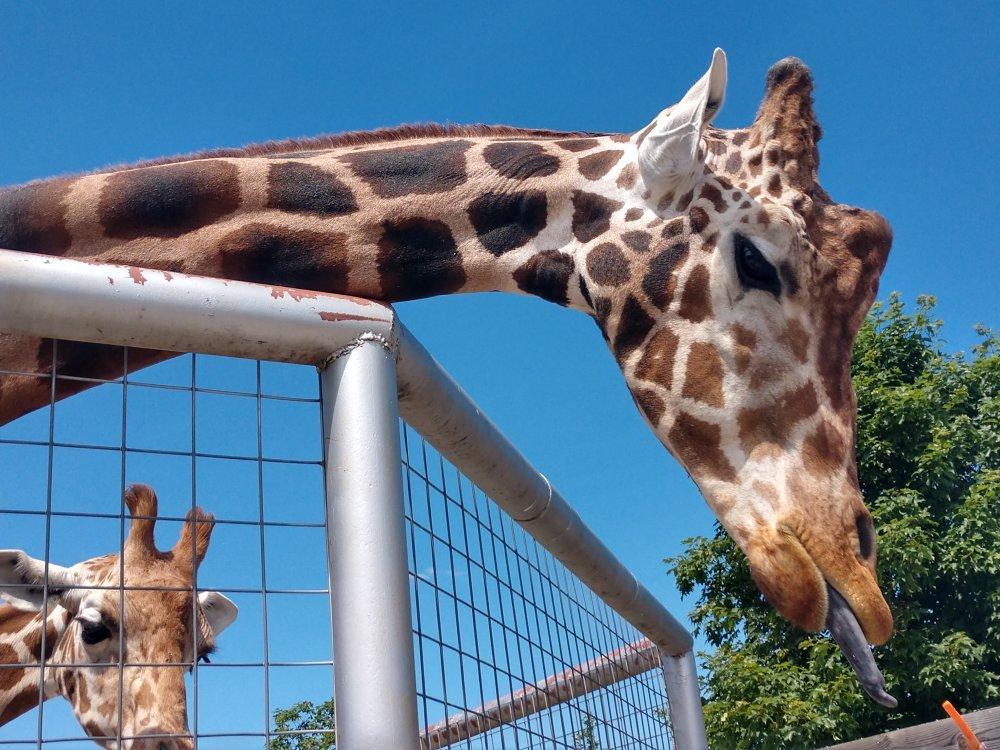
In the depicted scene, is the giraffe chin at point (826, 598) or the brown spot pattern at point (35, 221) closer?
the giraffe chin at point (826, 598)

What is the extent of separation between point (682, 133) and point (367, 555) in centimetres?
150

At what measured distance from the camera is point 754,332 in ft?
7.98

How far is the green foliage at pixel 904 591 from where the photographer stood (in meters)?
12.7

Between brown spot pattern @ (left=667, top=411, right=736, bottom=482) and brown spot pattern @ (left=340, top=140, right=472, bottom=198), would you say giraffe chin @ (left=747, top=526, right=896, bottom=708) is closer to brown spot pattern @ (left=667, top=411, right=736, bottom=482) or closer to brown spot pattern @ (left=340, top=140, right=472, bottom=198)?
brown spot pattern @ (left=667, top=411, right=736, bottom=482)

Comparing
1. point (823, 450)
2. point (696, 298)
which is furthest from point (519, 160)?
point (823, 450)

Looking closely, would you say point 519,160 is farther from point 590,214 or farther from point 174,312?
point 174,312

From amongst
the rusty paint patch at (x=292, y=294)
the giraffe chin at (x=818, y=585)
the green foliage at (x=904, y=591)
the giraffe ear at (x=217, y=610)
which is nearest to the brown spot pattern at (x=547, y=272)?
the giraffe chin at (x=818, y=585)

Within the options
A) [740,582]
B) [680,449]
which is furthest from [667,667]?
[740,582]

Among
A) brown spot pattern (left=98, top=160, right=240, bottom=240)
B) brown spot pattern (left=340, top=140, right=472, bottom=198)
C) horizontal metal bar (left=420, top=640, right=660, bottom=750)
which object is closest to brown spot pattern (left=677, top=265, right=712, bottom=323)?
brown spot pattern (left=340, top=140, right=472, bottom=198)

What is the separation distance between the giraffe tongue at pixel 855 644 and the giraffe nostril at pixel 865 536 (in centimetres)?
15

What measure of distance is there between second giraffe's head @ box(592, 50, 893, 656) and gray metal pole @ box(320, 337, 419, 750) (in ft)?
3.52

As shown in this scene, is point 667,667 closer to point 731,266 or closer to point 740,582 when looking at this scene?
point 731,266

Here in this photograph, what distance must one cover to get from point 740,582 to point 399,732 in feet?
48.8

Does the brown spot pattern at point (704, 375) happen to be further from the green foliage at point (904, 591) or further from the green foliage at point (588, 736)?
the green foliage at point (904, 591)
